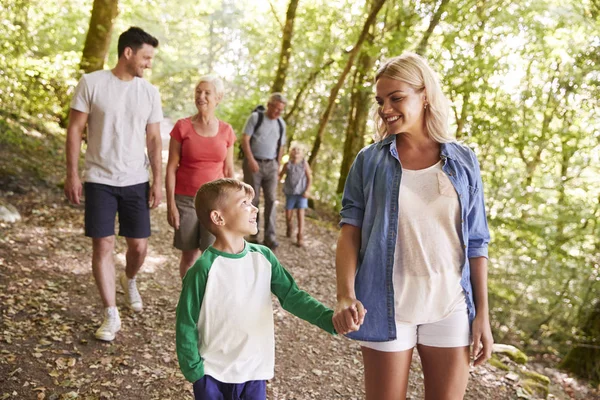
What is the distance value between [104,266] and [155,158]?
1.01m

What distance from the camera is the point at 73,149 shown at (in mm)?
3980

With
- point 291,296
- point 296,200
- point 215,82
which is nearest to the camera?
point 291,296

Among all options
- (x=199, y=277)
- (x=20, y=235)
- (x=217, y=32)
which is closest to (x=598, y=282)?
(x=199, y=277)

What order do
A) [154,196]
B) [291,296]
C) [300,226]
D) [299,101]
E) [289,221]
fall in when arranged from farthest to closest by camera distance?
[299,101], [289,221], [300,226], [154,196], [291,296]

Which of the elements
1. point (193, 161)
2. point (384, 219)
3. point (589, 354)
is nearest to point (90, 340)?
point (193, 161)

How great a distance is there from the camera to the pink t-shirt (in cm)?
444

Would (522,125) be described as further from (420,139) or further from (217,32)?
(217,32)

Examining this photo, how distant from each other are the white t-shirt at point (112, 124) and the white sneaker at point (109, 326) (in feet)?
3.55

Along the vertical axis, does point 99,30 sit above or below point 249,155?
above

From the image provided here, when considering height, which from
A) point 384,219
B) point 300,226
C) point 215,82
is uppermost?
point 215,82

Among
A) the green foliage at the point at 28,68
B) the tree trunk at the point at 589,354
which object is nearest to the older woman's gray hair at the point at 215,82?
the green foliage at the point at 28,68

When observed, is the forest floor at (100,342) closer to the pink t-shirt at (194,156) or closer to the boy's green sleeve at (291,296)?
the pink t-shirt at (194,156)

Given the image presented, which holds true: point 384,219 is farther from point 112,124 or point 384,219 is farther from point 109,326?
point 109,326

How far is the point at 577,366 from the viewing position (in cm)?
770
